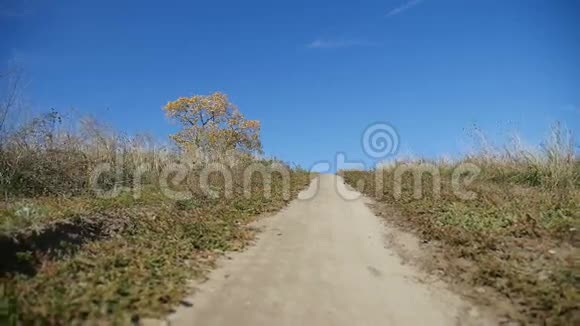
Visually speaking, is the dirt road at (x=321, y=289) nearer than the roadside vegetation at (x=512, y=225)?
Yes

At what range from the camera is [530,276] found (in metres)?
6.34

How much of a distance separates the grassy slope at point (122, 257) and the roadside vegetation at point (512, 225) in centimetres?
345

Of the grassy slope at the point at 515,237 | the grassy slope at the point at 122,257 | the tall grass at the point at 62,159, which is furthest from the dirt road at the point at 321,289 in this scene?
the tall grass at the point at 62,159

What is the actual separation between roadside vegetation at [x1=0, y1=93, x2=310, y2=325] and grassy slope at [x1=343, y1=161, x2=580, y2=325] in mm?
3429

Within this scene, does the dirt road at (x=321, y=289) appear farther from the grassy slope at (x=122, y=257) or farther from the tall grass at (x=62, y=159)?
the tall grass at (x=62, y=159)

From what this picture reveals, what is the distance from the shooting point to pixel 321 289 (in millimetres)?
6305

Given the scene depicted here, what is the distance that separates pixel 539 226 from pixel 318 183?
36.3 feet

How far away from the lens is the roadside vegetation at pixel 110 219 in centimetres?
535

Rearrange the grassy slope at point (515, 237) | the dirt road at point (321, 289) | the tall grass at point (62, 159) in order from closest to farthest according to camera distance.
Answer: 1. the dirt road at point (321, 289)
2. the grassy slope at point (515, 237)
3. the tall grass at point (62, 159)

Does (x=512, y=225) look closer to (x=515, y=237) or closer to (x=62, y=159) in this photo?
(x=515, y=237)

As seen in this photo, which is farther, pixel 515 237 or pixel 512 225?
pixel 512 225

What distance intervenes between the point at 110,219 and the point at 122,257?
7.80 feet

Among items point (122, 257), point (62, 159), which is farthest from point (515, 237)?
point (62, 159)

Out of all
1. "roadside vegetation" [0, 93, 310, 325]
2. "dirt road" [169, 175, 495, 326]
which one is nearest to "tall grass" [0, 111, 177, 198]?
A: "roadside vegetation" [0, 93, 310, 325]
